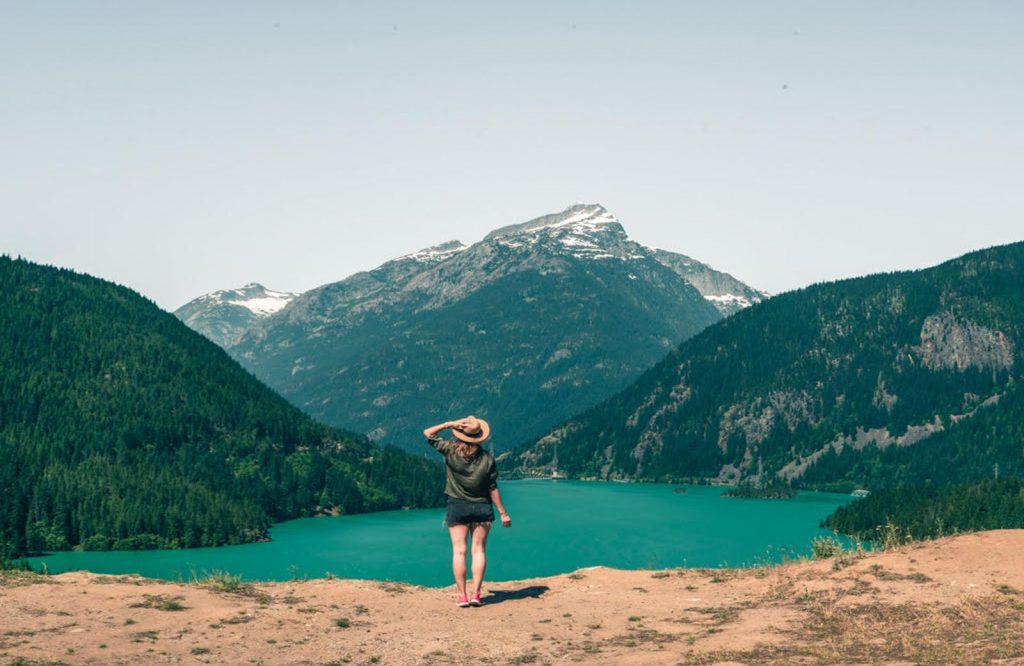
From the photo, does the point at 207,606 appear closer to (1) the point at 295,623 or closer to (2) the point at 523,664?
(1) the point at 295,623

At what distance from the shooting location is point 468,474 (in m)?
35.5

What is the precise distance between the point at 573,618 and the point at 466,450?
6.77 m

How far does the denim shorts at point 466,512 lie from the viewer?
35344 mm

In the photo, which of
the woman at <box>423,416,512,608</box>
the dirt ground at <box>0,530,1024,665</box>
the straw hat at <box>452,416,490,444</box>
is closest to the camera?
the dirt ground at <box>0,530,1024,665</box>

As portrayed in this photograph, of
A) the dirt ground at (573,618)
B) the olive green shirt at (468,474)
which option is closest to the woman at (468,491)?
the olive green shirt at (468,474)

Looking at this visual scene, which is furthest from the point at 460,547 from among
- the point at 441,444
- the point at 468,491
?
the point at 441,444

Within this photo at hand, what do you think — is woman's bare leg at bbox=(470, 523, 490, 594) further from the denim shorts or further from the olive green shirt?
the olive green shirt

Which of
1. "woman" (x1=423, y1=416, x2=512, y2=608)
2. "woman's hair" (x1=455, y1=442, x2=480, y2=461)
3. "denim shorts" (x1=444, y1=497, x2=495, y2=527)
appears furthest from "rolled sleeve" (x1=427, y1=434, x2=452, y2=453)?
"denim shorts" (x1=444, y1=497, x2=495, y2=527)

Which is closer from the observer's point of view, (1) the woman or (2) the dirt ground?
(2) the dirt ground

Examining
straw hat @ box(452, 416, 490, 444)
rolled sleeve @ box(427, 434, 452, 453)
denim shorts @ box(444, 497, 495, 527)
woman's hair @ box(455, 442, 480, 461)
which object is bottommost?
denim shorts @ box(444, 497, 495, 527)

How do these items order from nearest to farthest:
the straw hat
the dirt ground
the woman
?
the dirt ground → the straw hat → the woman

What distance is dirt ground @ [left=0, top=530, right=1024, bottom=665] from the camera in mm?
29031

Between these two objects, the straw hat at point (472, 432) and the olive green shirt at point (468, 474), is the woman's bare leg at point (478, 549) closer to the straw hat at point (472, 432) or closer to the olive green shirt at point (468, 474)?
the olive green shirt at point (468, 474)

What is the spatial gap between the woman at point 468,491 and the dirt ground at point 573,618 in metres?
1.65
